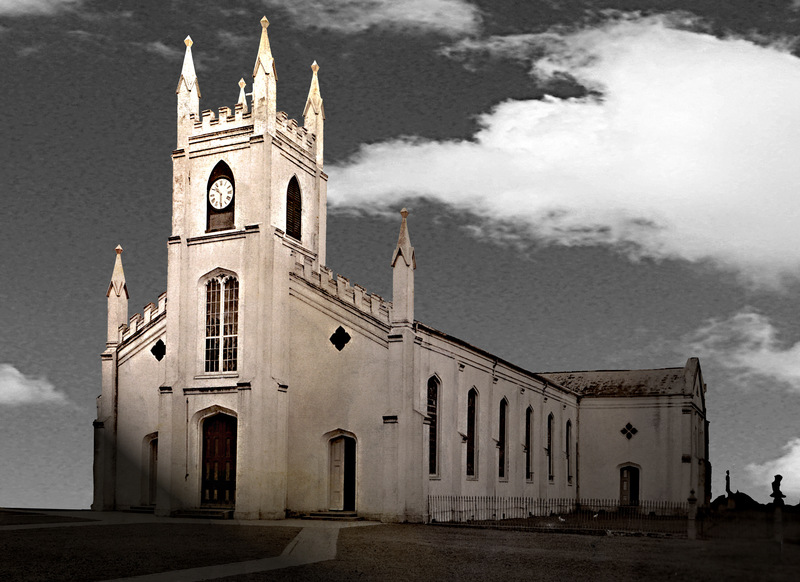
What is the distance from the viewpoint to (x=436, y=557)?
829 inches

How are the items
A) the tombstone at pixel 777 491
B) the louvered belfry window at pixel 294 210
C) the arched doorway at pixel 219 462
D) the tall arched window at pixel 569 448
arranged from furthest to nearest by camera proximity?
1. the tall arched window at pixel 569 448
2. the louvered belfry window at pixel 294 210
3. the arched doorway at pixel 219 462
4. the tombstone at pixel 777 491

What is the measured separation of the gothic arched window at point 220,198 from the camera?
38.8 metres

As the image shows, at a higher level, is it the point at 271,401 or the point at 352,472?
the point at 271,401

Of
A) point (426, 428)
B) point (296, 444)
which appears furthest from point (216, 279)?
point (426, 428)

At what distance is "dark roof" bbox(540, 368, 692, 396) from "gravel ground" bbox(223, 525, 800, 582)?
30623 mm

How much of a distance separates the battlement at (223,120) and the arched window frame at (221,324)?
6.56 meters

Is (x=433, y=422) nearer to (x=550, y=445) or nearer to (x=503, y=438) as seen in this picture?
(x=503, y=438)

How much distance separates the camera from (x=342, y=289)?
36844mm

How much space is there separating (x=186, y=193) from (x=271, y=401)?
10.5m

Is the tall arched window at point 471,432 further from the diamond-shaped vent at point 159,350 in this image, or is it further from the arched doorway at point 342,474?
the diamond-shaped vent at point 159,350

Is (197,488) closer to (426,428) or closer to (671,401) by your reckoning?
(426,428)

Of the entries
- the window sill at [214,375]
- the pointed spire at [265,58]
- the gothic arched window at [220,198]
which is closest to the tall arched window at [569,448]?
the window sill at [214,375]

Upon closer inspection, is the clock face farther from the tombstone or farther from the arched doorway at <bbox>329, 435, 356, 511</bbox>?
the tombstone

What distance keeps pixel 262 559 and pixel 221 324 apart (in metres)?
19.3
